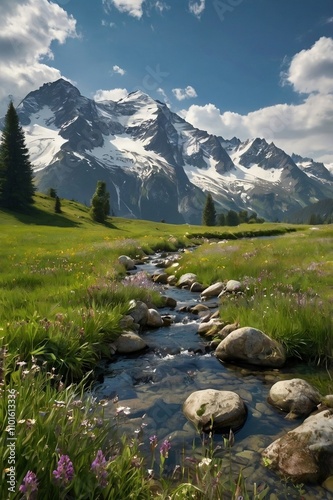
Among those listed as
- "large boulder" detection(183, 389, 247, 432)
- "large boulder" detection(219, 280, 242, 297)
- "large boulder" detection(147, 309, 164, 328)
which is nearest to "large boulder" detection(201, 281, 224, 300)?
"large boulder" detection(219, 280, 242, 297)

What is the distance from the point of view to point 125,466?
10.2 ft

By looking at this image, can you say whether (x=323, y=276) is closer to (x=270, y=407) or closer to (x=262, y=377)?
(x=262, y=377)

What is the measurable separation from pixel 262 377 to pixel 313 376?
96 centimetres

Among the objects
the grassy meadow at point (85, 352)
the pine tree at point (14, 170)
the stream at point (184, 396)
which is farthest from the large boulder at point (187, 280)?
the pine tree at point (14, 170)

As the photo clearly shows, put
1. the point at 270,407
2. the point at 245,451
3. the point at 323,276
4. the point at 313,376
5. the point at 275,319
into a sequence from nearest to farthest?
the point at 245,451
the point at 270,407
the point at 313,376
the point at 275,319
the point at 323,276

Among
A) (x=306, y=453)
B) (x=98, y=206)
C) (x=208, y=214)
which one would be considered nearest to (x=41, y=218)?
(x=98, y=206)

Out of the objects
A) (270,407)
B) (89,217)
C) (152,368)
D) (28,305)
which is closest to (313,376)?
(270,407)

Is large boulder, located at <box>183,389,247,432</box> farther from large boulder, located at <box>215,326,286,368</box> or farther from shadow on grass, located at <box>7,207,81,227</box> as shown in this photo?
shadow on grass, located at <box>7,207,81,227</box>

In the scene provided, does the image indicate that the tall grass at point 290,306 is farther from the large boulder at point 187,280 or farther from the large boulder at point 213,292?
the large boulder at point 213,292

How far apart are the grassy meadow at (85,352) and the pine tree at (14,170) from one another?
60.3 m

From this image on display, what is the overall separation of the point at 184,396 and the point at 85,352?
2.18m

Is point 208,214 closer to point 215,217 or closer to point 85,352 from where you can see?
point 215,217

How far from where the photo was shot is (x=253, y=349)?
277 inches

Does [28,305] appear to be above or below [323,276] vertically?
below
